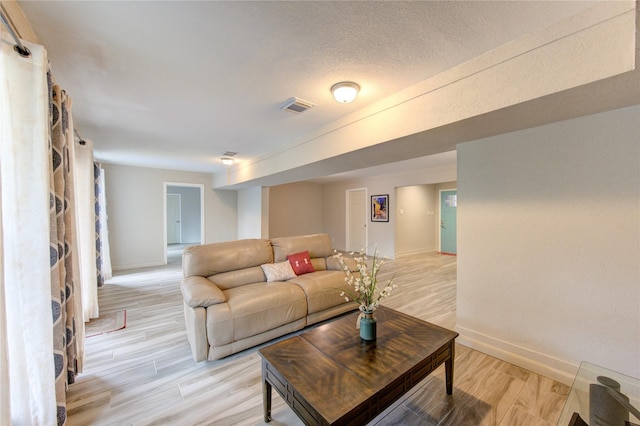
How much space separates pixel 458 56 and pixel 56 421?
129 inches

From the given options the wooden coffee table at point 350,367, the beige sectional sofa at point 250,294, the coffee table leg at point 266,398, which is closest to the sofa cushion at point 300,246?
the beige sectional sofa at point 250,294

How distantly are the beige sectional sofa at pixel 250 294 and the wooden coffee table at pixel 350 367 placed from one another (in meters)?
0.78

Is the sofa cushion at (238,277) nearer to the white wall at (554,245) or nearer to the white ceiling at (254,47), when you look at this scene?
the white ceiling at (254,47)

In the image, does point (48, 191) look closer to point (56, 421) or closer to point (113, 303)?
point (56, 421)

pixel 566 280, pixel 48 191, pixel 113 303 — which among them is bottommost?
pixel 113 303

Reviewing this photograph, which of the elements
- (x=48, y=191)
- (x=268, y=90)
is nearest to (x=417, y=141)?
(x=268, y=90)

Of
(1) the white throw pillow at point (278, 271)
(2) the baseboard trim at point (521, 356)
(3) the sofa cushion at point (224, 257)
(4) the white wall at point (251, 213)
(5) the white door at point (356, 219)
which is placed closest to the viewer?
(2) the baseboard trim at point (521, 356)

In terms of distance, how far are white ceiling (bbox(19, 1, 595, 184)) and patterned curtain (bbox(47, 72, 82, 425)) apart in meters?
0.38

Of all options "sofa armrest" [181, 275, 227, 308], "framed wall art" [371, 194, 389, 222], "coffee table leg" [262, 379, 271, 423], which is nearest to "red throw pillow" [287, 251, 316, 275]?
"sofa armrest" [181, 275, 227, 308]

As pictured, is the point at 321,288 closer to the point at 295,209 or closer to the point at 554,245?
the point at 554,245

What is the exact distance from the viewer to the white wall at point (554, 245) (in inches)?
67.9

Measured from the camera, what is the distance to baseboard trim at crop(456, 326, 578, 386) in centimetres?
195

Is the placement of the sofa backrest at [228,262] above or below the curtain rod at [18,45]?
below

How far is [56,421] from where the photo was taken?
1.38m
